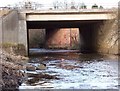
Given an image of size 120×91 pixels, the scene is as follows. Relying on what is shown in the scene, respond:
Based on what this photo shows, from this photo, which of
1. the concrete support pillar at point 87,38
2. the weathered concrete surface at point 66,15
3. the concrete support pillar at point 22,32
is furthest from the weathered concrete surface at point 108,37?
the concrete support pillar at point 22,32

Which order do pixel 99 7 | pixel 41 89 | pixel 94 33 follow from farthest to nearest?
pixel 94 33
pixel 99 7
pixel 41 89

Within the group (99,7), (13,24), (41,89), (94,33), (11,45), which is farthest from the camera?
(94,33)

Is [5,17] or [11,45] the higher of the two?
[5,17]

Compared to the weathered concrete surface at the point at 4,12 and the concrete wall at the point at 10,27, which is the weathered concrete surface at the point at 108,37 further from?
the weathered concrete surface at the point at 4,12

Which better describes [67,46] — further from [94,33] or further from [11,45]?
[11,45]

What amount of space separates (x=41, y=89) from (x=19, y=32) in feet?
88.7

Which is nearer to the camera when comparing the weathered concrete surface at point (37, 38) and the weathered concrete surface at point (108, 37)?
the weathered concrete surface at point (108, 37)

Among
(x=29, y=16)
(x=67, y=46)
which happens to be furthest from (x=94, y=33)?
(x=67, y=46)

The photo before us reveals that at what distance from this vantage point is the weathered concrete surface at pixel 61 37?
7507 centimetres

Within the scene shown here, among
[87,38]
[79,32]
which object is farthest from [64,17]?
[79,32]

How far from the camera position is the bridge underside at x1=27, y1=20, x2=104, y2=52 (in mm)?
47688

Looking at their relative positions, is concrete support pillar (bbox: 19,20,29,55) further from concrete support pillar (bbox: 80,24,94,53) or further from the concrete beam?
concrete support pillar (bbox: 80,24,94,53)

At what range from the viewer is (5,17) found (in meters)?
37.8

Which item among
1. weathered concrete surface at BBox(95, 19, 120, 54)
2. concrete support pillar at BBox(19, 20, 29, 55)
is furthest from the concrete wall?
weathered concrete surface at BBox(95, 19, 120, 54)
